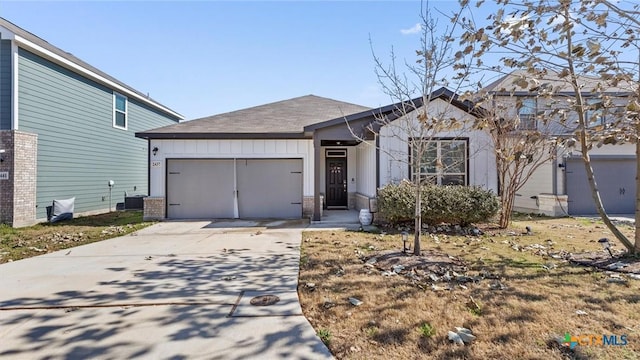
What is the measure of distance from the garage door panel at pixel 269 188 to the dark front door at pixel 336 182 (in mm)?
2658

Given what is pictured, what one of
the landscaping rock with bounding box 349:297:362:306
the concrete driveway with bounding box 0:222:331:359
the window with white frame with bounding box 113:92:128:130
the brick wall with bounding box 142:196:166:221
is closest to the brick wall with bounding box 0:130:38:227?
the brick wall with bounding box 142:196:166:221

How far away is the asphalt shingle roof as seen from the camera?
1100cm

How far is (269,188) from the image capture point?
11.3m

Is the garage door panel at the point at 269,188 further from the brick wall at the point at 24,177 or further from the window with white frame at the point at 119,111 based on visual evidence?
the window with white frame at the point at 119,111

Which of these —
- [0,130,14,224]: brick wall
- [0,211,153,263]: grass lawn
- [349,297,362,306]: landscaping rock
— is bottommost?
[349,297,362,306]: landscaping rock

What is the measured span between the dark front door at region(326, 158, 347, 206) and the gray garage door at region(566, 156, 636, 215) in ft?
27.3

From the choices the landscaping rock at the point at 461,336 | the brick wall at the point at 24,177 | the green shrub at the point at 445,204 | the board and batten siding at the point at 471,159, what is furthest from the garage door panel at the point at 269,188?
the landscaping rock at the point at 461,336

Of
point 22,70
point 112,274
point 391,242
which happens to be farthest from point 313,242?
point 22,70

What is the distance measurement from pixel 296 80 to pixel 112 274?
10.6 m

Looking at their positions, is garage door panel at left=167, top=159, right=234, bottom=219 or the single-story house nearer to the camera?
the single-story house

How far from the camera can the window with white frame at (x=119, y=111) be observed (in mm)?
14289

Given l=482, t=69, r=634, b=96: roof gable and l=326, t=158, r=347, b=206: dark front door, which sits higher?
l=482, t=69, r=634, b=96: roof gable

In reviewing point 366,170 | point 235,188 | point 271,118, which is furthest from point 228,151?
point 366,170

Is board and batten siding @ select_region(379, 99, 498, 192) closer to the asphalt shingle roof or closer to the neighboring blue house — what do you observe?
the asphalt shingle roof
